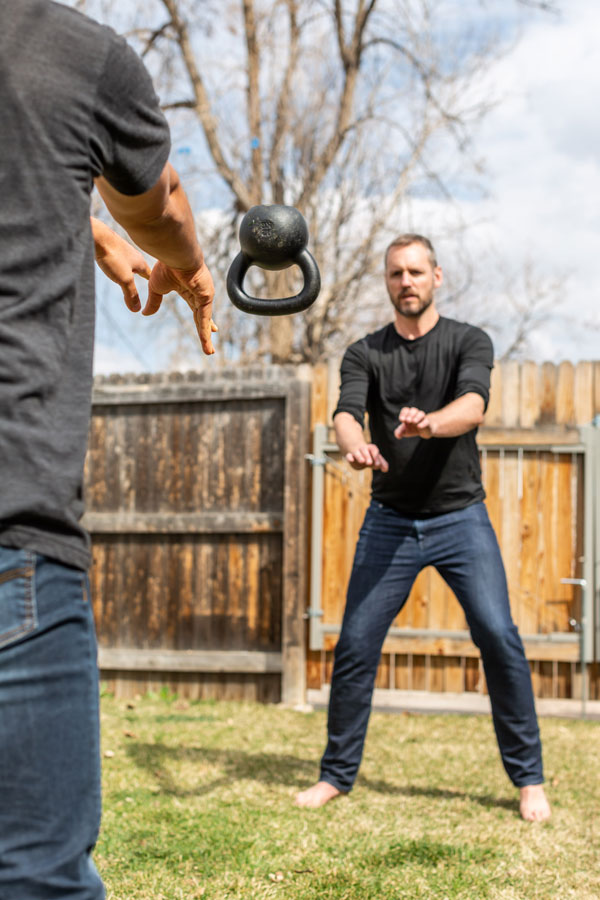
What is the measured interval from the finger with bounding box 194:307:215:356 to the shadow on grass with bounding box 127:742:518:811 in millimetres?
2491

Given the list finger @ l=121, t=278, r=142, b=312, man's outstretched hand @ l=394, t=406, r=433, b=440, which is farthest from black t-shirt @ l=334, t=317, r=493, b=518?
finger @ l=121, t=278, r=142, b=312

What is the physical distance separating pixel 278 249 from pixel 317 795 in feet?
8.03

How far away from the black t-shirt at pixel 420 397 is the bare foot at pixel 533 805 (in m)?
1.11

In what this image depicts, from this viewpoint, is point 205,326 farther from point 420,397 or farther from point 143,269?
point 420,397

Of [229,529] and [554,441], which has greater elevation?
[554,441]

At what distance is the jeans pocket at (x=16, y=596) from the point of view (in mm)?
1067

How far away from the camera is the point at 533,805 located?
3314 mm

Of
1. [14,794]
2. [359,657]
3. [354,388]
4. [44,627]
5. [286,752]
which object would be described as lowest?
[286,752]

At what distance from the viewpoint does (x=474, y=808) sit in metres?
3.47

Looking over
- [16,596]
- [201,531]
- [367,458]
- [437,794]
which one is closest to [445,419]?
[367,458]

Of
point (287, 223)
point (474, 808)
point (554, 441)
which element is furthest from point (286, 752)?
point (287, 223)

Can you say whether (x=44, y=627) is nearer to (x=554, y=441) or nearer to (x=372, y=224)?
(x=554, y=441)

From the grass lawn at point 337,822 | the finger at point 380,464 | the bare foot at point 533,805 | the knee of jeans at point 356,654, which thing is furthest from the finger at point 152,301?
the bare foot at point 533,805

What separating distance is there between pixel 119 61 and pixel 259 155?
10.6 metres
